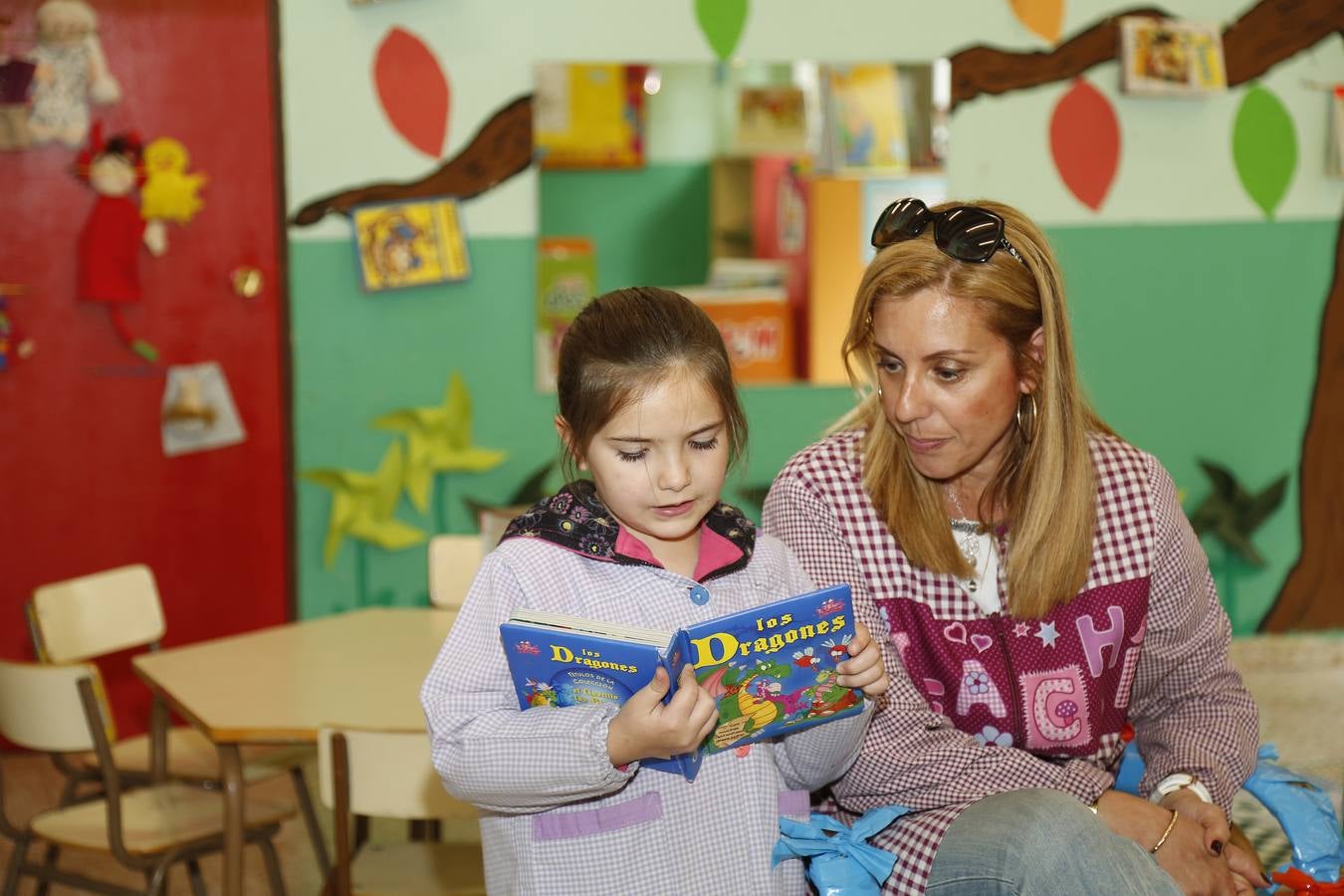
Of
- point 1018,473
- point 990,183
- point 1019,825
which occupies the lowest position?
point 1019,825

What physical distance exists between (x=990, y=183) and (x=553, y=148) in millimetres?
1365

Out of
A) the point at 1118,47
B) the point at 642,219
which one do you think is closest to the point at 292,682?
the point at 642,219

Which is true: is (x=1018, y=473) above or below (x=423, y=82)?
below

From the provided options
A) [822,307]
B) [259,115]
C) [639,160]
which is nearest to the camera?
[259,115]

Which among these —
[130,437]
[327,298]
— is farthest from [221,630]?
[327,298]

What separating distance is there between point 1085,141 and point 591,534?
10.7ft

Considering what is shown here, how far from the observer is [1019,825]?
1557mm

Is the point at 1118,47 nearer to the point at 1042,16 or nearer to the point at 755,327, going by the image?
the point at 1042,16

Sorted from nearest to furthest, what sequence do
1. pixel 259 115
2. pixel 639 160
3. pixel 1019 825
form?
pixel 1019 825, pixel 259 115, pixel 639 160

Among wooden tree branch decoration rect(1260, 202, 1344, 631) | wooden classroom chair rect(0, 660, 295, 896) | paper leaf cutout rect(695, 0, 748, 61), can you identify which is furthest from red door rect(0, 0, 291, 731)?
wooden tree branch decoration rect(1260, 202, 1344, 631)

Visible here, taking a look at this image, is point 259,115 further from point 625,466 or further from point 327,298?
point 625,466

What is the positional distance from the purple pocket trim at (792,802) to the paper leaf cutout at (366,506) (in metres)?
2.55

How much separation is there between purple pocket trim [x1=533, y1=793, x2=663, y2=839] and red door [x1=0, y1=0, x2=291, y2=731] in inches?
108

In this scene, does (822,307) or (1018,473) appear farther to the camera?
(822,307)
